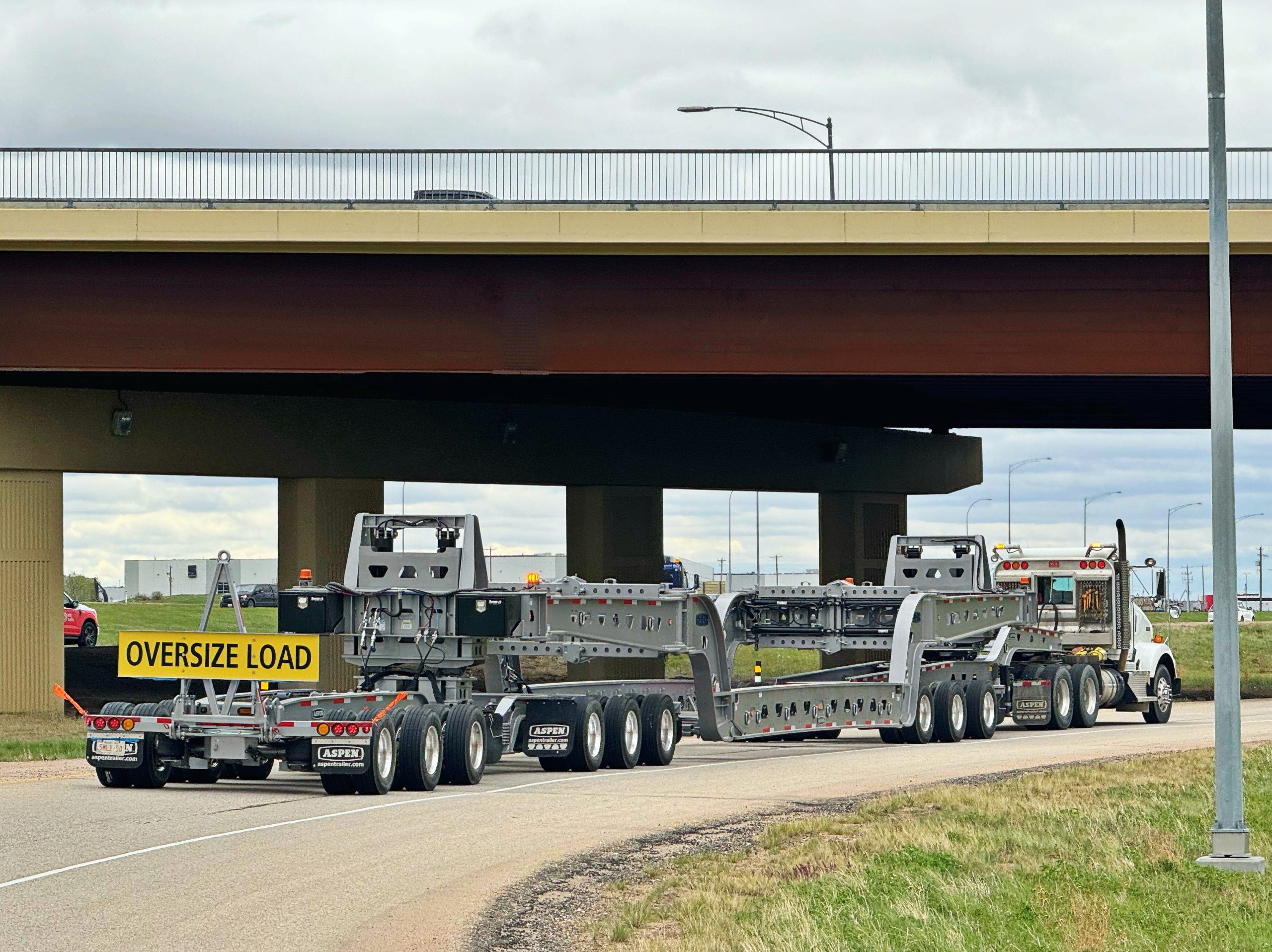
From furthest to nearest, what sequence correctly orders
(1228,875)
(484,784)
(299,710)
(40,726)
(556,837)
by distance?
1. (40,726)
2. (484,784)
3. (299,710)
4. (556,837)
5. (1228,875)

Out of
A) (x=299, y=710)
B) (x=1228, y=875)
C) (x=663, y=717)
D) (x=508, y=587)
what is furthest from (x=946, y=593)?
(x=1228, y=875)

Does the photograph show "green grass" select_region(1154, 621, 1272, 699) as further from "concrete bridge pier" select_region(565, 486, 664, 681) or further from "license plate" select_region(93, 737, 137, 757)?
"license plate" select_region(93, 737, 137, 757)

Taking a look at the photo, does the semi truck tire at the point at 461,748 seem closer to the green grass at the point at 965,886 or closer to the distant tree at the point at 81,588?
the green grass at the point at 965,886

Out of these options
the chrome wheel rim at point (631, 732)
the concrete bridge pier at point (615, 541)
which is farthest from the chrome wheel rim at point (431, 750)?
the concrete bridge pier at point (615, 541)

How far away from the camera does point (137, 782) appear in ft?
66.3

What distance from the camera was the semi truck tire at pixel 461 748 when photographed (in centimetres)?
2097

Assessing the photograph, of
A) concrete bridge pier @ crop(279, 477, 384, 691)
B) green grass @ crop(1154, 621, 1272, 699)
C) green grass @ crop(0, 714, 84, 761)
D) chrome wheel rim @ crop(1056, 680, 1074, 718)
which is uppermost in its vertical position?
concrete bridge pier @ crop(279, 477, 384, 691)

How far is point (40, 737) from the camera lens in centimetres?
3120

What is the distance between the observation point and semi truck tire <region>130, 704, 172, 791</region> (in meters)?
19.9

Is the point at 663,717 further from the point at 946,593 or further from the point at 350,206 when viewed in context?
the point at 350,206

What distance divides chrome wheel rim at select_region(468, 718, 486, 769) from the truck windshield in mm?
15018

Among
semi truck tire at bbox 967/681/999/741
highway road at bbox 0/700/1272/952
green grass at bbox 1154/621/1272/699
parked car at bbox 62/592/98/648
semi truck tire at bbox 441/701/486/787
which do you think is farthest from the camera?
parked car at bbox 62/592/98/648

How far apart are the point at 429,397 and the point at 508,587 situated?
2113 cm

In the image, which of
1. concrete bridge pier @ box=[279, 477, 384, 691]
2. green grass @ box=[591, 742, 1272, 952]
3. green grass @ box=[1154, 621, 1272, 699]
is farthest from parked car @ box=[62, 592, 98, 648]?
green grass @ box=[591, 742, 1272, 952]
